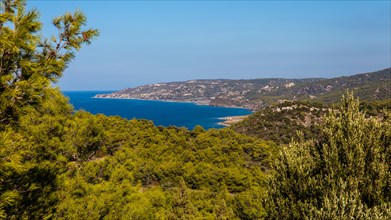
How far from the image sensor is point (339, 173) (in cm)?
1395

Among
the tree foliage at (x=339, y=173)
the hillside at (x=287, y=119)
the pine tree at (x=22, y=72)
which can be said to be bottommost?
the hillside at (x=287, y=119)

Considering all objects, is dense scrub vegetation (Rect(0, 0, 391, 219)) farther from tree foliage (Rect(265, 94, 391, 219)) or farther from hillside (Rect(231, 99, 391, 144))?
Result: hillside (Rect(231, 99, 391, 144))

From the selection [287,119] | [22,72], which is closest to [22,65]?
[22,72]

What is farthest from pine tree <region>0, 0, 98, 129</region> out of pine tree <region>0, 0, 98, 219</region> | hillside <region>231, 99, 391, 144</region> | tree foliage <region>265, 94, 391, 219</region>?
hillside <region>231, 99, 391, 144</region>

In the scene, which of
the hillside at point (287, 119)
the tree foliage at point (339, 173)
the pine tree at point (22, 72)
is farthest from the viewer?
the hillside at point (287, 119)

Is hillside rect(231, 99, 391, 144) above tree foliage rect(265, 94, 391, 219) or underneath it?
underneath

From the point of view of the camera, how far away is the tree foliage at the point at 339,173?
12.7 metres

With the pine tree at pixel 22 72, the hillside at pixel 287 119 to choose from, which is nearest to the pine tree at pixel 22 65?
the pine tree at pixel 22 72

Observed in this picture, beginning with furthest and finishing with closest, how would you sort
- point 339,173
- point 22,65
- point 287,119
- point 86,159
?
point 287,119 < point 86,159 < point 339,173 < point 22,65

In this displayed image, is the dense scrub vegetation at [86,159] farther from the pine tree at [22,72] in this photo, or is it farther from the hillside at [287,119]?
the hillside at [287,119]

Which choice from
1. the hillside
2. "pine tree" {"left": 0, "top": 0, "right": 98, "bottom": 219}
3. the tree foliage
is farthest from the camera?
the hillside

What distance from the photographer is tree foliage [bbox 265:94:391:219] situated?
12652 mm

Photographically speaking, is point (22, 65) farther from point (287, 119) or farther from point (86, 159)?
point (287, 119)

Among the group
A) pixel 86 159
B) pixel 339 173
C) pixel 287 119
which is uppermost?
pixel 339 173
